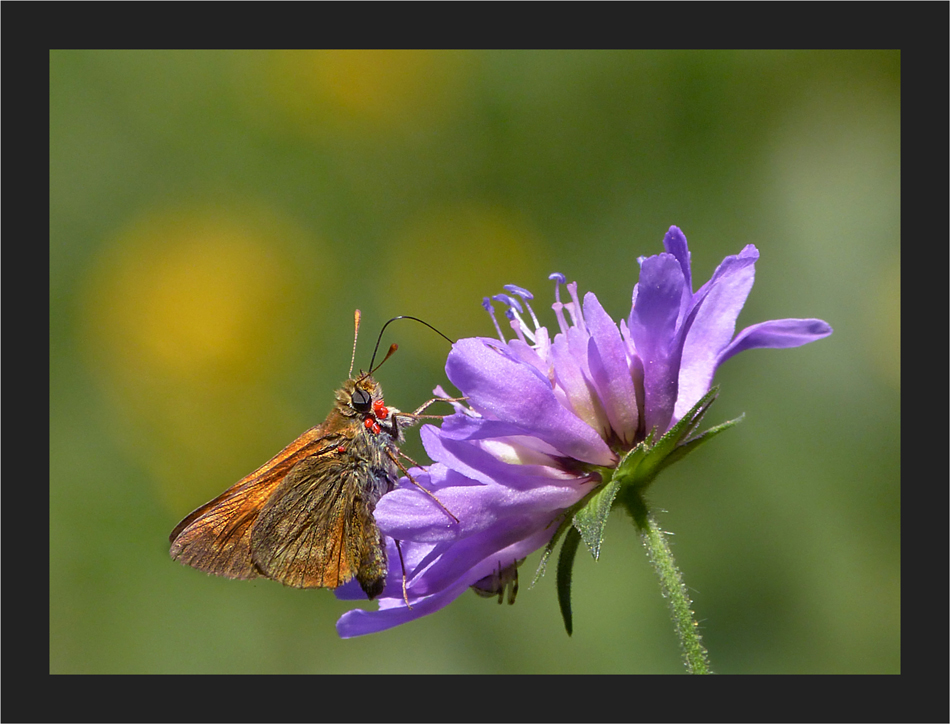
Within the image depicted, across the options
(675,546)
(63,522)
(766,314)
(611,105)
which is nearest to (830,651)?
(675,546)

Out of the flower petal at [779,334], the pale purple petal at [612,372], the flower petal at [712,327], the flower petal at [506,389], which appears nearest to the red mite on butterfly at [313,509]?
the flower petal at [506,389]

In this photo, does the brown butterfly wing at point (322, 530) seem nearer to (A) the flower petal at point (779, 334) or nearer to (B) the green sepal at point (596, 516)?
(B) the green sepal at point (596, 516)

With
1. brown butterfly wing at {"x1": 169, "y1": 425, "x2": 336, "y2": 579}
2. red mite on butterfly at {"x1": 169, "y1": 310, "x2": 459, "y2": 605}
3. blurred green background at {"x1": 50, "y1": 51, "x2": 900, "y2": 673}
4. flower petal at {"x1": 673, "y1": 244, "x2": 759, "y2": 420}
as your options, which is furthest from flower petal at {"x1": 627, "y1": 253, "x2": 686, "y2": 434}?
blurred green background at {"x1": 50, "y1": 51, "x2": 900, "y2": 673}

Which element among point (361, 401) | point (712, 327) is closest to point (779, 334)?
point (712, 327)

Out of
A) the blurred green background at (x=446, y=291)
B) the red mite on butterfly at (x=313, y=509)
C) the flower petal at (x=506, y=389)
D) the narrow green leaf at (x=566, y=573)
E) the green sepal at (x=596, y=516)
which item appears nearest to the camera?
the green sepal at (x=596, y=516)

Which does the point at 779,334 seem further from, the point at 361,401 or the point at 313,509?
the point at 313,509

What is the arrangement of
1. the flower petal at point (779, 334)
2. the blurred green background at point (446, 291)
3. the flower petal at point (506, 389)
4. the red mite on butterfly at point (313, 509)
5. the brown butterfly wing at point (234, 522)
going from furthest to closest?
the blurred green background at point (446, 291), the brown butterfly wing at point (234, 522), the red mite on butterfly at point (313, 509), the flower petal at point (779, 334), the flower petal at point (506, 389)

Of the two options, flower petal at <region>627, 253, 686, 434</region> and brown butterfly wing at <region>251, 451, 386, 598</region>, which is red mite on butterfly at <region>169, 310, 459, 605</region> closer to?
brown butterfly wing at <region>251, 451, 386, 598</region>
